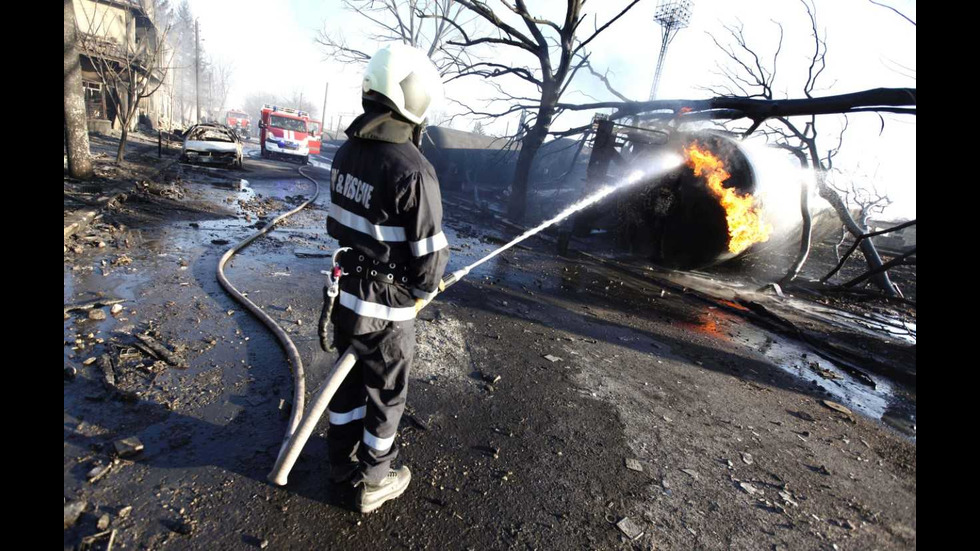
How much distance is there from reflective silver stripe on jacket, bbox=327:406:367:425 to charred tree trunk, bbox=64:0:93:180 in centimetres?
1083

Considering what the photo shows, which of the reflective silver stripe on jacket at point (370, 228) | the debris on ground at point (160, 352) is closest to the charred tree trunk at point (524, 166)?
the debris on ground at point (160, 352)

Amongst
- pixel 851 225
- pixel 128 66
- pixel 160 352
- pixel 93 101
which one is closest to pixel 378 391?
pixel 160 352

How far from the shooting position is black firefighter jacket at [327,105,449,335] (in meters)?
2.14

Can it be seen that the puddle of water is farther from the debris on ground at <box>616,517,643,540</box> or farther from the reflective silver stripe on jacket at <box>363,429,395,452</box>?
the reflective silver stripe on jacket at <box>363,429,395,452</box>

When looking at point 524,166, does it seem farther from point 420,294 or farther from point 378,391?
point 378,391

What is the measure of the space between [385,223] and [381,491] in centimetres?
141

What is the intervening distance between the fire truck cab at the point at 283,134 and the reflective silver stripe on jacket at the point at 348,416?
23.1 meters

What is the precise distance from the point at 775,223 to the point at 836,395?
460cm

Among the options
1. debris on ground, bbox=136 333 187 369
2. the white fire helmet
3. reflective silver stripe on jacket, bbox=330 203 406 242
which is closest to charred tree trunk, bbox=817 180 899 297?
the white fire helmet

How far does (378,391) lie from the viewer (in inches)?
91.5

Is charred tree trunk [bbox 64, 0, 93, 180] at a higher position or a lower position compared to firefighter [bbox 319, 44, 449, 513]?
higher

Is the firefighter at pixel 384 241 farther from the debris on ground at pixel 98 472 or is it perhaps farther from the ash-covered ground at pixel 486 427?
the debris on ground at pixel 98 472
